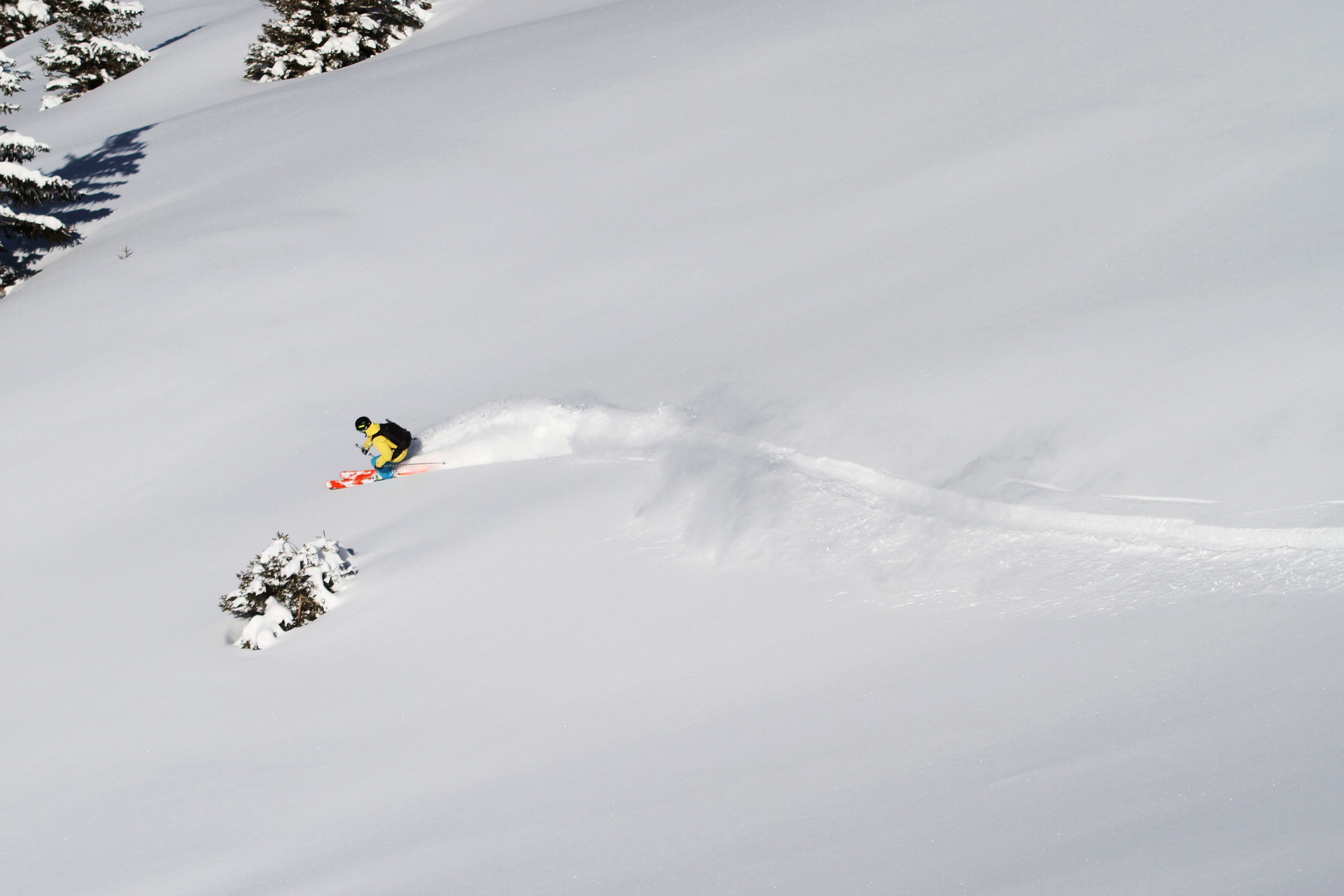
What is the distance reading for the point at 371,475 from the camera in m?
10.4

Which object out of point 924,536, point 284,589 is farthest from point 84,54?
point 924,536

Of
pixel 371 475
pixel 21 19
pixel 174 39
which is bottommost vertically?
pixel 371 475

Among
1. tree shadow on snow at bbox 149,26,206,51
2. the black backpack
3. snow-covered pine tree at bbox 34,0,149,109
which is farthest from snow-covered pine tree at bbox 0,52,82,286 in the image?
tree shadow on snow at bbox 149,26,206,51

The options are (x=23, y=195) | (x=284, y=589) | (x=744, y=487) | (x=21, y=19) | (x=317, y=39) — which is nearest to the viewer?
(x=744, y=487)

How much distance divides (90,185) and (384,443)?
42.6ft

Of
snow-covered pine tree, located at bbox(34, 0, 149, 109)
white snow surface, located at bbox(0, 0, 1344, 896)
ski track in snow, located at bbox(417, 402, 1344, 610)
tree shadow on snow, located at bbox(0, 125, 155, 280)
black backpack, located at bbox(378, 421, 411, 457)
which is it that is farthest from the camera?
snow-covered pine tree, located at bbox(34, 0, 149, 109)

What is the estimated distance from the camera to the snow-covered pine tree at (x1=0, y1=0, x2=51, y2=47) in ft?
101

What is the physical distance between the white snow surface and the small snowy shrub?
9.9 inches

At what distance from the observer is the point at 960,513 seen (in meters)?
7.08

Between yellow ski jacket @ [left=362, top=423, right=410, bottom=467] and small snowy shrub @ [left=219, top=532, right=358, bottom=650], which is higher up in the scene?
yellow ski jacket @ [left=362, top=423, right=410, bottom=467]

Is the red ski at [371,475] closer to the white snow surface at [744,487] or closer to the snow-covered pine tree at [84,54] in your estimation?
the white snow surface at [744,487]

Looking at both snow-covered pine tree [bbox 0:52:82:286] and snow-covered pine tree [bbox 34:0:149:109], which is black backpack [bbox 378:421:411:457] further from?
snow-covered pine tree [bbox 34:0:149:109]

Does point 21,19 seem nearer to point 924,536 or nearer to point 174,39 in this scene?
point 174,39

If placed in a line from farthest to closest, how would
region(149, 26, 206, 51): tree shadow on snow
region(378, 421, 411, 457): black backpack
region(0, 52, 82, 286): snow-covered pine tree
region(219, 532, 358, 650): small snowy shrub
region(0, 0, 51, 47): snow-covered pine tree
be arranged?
region(149, 26, 206, 51): tree shadow on snow → region(0, 0, 51, 47): snow-covered pine tree → region(0, 52, 82, 286): snow-covered pine tree → region(378, 421, 411, 457): black backpack → region(219, 532, 358, 650): small snowy shrub
